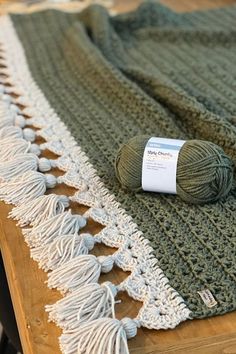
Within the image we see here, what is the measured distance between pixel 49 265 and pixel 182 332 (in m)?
0.17

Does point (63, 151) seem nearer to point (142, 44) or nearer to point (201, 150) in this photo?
point (201, 150)

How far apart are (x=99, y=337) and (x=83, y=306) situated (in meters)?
0.04

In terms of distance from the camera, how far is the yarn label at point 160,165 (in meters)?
0.72

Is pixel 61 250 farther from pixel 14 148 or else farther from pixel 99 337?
pixel 14 148

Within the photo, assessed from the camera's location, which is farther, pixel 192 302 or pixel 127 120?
pixel 127 120

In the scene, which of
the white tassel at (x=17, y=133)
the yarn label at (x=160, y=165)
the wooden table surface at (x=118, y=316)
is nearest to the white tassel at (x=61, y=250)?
the wooden table surface at (x=118, y=316)

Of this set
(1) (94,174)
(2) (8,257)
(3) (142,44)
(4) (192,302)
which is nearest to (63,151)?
(1) (94,174)

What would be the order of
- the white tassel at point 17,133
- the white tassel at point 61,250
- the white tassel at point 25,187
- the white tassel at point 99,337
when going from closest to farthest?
the white tassel at point 99,337 → the white tassel at point 61,250 → the white tassel at point 25,187 → the white tassel at point 17,133

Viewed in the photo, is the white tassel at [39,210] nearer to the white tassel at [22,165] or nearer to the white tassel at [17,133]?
the white tassel at [22,165]

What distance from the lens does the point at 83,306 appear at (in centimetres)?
57

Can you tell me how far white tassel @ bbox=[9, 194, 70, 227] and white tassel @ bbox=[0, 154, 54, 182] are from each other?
7 centimetres

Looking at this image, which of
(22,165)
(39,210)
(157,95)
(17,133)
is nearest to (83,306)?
(39,210)

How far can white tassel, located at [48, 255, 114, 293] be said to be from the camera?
23.9 inches

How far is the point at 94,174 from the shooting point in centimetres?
81
